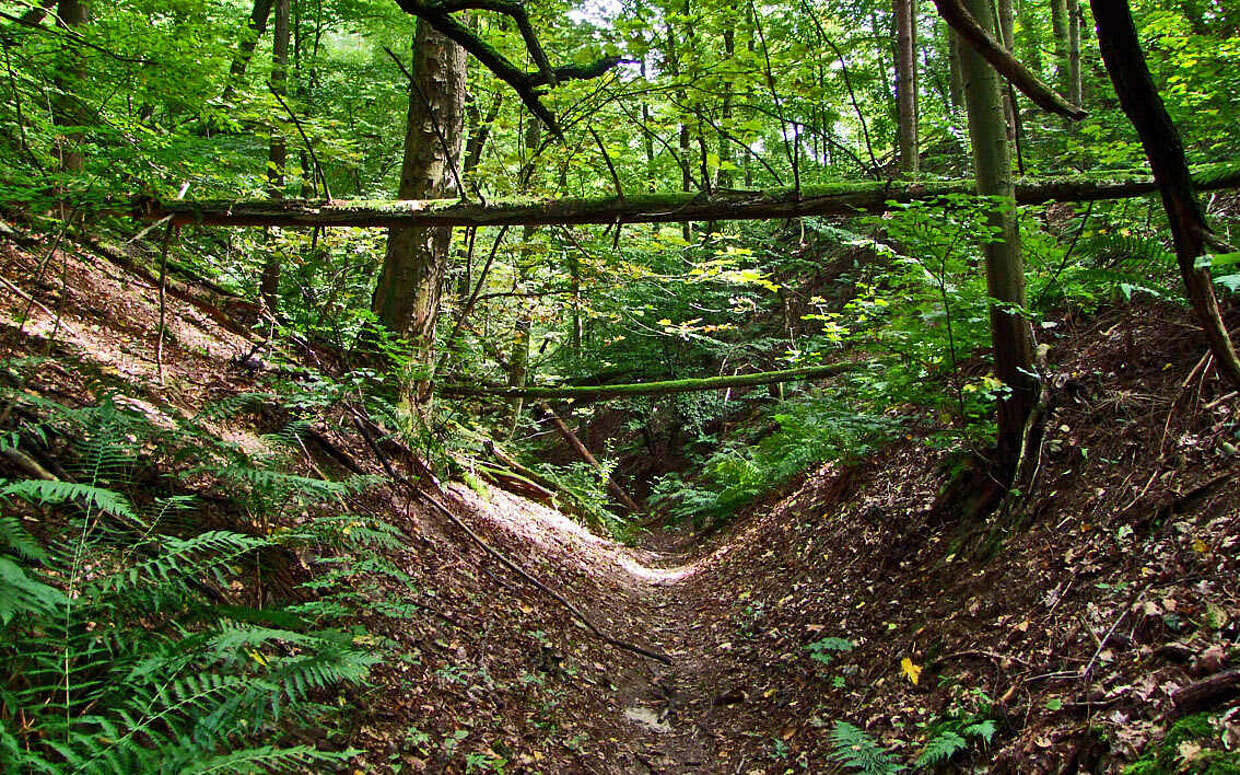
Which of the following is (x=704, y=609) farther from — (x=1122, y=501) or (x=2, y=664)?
(x=2, y=664)

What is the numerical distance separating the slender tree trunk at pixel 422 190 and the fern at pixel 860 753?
497cm

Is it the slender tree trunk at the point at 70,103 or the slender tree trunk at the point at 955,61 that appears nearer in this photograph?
the slender tree trunk at the point at 70,103

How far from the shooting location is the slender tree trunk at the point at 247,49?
6.87 m

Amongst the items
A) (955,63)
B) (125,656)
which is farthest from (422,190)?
(955,63)

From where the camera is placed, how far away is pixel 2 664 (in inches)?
82.0

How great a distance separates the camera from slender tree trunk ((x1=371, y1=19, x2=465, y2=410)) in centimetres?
Answer: 684

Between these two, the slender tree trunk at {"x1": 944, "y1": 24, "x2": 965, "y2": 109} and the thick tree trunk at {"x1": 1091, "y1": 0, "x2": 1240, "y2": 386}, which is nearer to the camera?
the thick tree trunk at {"x1": 1091, "y1": 0, "x2": 1240, "y2": 386}

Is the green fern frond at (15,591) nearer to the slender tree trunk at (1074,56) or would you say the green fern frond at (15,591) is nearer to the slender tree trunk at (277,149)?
the slender tree trunk at (277,149)

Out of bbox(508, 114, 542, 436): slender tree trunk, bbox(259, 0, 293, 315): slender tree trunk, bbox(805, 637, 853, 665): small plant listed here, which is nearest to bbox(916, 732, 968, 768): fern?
bbox(805, 637, 853, 665): small plant

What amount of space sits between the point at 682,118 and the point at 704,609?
5.25 meters

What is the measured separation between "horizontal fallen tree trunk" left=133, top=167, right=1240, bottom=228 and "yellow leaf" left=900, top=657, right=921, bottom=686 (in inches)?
125

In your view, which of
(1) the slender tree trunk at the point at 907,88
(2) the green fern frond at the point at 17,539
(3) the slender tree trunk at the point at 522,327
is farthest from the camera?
(1) the slender tree trunk at the point at 907,88

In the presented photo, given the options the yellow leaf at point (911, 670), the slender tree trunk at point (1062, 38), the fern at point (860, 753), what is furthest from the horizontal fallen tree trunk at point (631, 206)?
the slender tree trunk at point (1062, 38)

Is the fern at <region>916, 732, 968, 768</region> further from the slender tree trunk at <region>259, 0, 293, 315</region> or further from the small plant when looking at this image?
the slender tree trunk at <region>259, 0, 293, 315</region>
